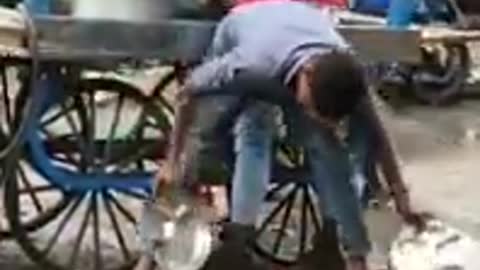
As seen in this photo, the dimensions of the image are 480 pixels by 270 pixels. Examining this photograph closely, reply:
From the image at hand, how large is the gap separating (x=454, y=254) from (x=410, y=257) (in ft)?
0.84

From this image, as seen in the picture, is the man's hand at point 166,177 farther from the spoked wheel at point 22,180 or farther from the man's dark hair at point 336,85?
the spoked wheel at point 22,180

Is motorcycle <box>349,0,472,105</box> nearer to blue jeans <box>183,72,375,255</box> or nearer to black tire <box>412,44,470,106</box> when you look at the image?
black tire <box>412,44,470,106</box>

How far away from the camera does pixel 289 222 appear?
603cm

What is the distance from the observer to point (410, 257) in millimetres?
4680

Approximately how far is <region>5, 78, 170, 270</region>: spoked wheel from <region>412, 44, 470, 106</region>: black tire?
16.0 feet

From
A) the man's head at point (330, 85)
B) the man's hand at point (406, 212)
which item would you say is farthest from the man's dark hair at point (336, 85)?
the man's hand at point (406, 212)

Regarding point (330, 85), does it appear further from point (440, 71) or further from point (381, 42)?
point (440, 71)

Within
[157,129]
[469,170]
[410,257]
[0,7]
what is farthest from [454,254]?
[469,170]

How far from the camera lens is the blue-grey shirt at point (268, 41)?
4.45 meters

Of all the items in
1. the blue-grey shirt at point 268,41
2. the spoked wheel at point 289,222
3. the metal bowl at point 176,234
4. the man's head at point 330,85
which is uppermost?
the blue-grey shirt at point 268,41

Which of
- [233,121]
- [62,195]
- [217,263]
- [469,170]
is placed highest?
[233,121]

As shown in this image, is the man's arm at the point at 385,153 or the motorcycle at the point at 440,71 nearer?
the man's arm at the point at 385,153

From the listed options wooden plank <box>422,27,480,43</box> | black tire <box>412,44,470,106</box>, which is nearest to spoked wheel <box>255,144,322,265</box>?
wooden plank <box>422,27,480,43</box>

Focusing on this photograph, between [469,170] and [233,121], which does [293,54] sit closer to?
[233,121]
